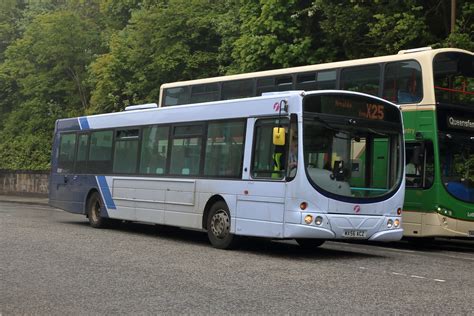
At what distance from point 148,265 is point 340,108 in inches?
173

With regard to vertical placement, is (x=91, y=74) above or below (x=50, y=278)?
above

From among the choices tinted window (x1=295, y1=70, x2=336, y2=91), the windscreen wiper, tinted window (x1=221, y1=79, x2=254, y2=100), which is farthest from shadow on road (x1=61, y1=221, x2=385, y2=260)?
tinted window (x1=221, y1=79, x2=254, y2=100)

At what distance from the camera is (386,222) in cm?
1195

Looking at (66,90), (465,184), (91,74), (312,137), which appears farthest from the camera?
(66,90)

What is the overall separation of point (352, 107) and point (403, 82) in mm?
3067

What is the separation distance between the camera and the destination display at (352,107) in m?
11.6

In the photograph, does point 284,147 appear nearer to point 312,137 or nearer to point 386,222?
point 312,137

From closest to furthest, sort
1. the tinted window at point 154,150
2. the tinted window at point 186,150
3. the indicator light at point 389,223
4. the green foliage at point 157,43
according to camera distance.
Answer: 1. the indicator light at point 389,223
2. the tinted window at point 186,150
3. the tinted window at point 154,150
4. the green foliage at point 157,43

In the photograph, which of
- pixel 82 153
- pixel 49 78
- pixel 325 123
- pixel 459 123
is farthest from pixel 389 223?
pixel 49 78

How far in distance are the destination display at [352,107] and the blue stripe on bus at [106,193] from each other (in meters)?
6.85

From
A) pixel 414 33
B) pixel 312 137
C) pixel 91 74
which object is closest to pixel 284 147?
pixel 312 137

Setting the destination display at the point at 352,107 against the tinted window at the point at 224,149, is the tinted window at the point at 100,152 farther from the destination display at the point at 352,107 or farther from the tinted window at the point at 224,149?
the destination display at the point at 352,107

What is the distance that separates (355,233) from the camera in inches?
455

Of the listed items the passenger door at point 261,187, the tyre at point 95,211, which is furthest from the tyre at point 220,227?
the tyre at point 95,211
